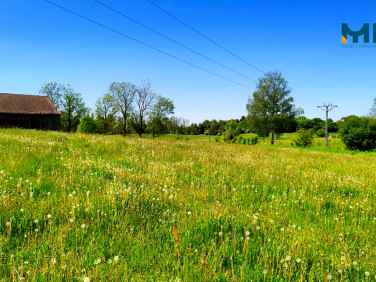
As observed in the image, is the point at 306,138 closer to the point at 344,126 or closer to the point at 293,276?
the point at 344,126

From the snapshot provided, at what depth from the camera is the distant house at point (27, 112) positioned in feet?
→ 142

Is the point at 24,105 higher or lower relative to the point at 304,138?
higher

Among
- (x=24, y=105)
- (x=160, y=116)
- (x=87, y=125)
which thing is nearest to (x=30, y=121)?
(x=24, y=105)

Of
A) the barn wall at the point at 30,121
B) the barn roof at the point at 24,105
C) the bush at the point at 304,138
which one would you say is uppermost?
the barn roof at the point at 24,105

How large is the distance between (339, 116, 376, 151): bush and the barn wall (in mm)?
58940

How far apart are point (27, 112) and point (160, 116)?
39.2 metres

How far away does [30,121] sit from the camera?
45.1 meters

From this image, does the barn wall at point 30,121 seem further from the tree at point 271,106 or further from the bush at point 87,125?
the tree at point 271,106

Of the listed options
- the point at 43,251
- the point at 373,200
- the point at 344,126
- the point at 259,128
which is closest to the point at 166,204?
the point at 43,251

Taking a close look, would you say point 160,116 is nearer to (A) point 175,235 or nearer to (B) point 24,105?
(B) point 24,105

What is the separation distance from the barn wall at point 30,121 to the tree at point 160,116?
30.5 metres

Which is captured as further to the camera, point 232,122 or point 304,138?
point 232,122

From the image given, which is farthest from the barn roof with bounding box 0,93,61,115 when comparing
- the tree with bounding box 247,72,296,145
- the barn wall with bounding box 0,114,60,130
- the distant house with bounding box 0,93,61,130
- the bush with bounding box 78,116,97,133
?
the tree with bounding box 247,72,296,145

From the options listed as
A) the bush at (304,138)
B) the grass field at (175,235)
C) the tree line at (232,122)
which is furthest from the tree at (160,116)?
the grass field at (175,235)
